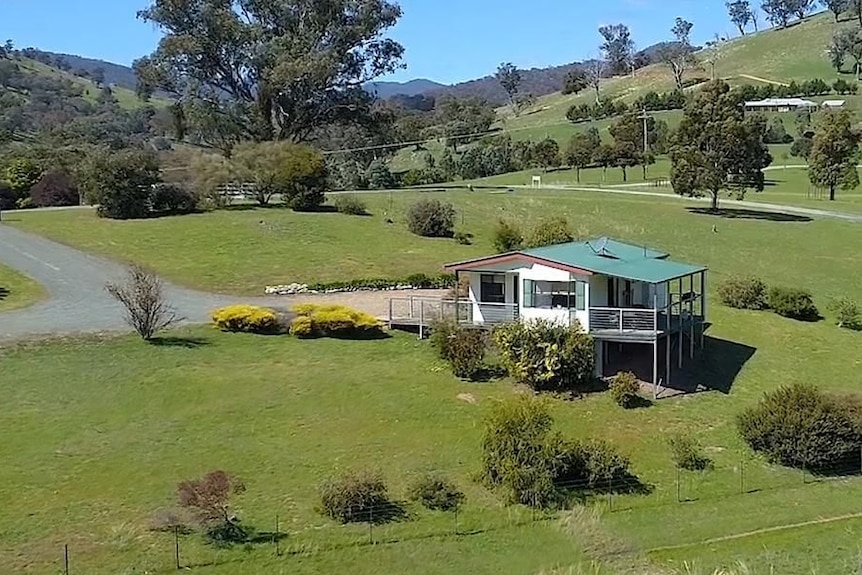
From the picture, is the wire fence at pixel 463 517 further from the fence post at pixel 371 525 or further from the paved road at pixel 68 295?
the paved road at pixel 68 295

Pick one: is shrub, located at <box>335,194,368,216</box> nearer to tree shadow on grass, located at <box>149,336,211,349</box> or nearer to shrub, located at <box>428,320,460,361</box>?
tree shadow on grass, located at <box>149,336,211,349</box>

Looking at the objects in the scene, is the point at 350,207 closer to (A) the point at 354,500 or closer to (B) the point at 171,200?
(B) the point at 171,200

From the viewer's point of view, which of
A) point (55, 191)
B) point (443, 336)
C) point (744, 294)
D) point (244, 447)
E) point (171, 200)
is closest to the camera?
point (244, 447)

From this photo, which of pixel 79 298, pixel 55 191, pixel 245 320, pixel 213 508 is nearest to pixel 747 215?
pixel 245 320

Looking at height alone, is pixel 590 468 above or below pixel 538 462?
below

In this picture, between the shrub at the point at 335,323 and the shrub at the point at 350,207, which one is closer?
the shrub at the point at 335,323

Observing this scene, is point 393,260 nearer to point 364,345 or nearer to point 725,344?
point 364,345

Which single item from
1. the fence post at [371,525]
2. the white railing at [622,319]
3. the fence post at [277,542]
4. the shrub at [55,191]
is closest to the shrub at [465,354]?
the white railing at [622,319]
